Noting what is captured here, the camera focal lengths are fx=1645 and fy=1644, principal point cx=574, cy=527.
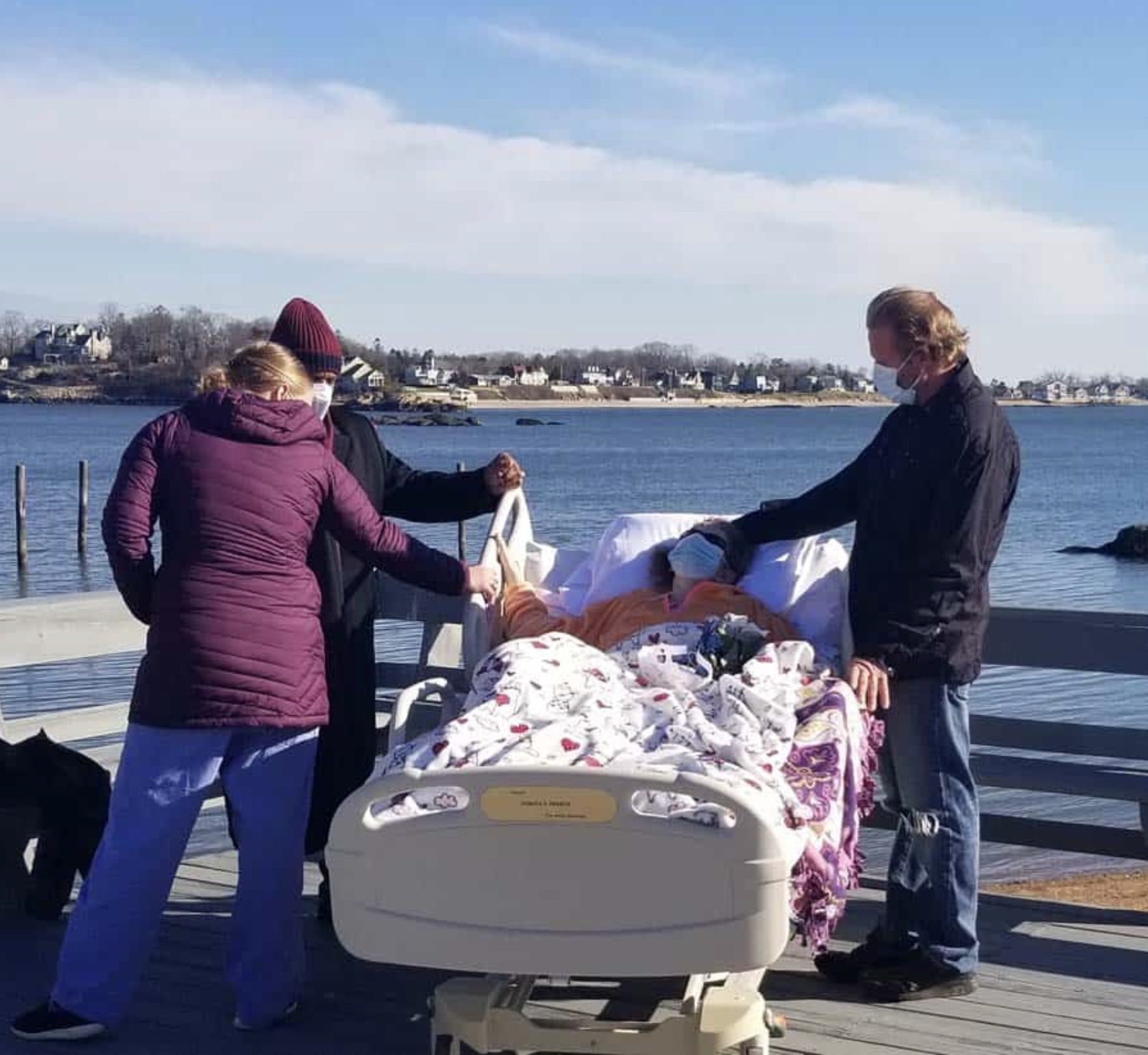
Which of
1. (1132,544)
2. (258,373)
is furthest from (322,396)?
(1132,544)

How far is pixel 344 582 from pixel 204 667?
856 mm

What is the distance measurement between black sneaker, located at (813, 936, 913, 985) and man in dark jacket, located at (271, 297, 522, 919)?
56.9 inches

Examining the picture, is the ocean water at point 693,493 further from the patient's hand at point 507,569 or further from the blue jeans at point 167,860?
the blue jeans at point 167,860

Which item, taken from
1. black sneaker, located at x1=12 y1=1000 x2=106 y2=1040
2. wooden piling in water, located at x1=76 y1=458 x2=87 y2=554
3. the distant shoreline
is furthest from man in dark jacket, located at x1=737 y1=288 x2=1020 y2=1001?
the distant shoreline

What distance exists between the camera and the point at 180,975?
15.4 ft

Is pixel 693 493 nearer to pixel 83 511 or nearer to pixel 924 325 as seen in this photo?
pixel 83 511

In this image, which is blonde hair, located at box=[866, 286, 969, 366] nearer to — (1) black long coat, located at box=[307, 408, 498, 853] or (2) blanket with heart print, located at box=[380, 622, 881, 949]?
(2) blanket with heart print, located at box=[380, 622, 881, 949]

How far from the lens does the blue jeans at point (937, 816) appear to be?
14.4 ft

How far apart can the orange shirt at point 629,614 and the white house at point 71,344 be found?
459ft

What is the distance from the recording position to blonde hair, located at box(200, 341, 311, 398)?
4.28 metres

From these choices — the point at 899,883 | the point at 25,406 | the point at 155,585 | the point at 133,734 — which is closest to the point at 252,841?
the point at 133,734

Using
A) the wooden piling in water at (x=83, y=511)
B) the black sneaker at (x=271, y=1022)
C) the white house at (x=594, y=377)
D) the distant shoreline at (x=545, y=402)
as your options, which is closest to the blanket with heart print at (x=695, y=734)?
the black sneaker at (x=271, y=1022)

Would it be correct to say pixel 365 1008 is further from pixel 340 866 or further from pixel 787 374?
pixel 787 374

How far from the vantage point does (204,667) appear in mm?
4027
